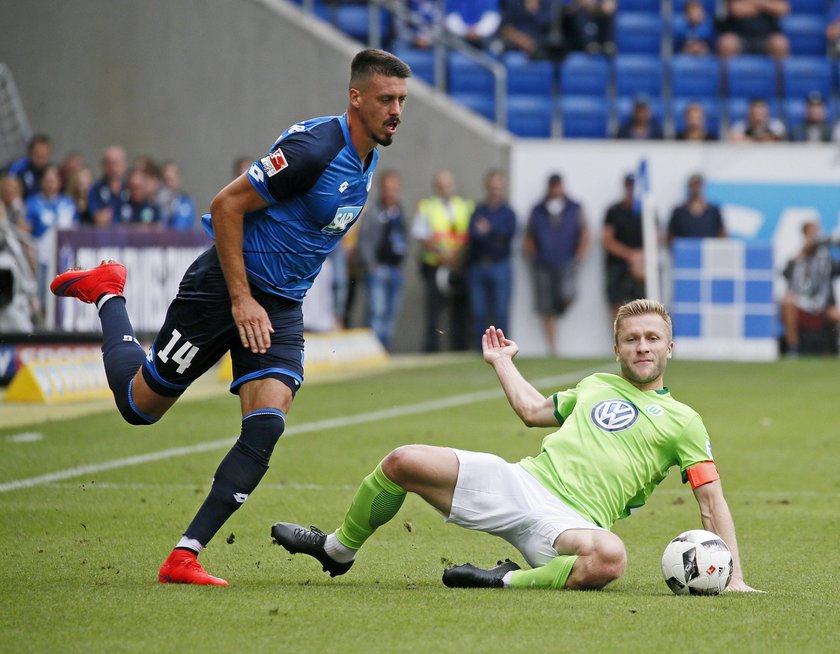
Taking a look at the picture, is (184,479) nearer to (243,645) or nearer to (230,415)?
(230,415)

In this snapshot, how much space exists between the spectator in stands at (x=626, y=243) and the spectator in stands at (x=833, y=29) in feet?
13.9

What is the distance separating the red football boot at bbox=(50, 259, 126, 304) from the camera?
6891 mm

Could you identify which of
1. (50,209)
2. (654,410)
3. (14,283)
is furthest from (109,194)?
(654,410)

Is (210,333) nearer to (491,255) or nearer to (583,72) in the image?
(491,255)

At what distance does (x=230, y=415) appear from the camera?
12.7 metres

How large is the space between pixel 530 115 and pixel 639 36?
6.78 ft

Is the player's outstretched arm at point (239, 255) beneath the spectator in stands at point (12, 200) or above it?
beneath

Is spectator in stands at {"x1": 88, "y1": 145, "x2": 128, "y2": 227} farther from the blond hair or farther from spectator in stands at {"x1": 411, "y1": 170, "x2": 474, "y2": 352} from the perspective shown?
the blond hair

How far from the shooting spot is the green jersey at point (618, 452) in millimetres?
5641

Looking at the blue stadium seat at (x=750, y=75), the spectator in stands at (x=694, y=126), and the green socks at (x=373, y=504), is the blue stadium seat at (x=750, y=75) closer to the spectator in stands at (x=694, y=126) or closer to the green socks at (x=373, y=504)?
the spectator in stands at (x=694, y=126)

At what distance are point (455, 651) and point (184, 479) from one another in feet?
15.7

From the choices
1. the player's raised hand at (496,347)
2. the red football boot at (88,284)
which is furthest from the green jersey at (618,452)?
the red football boot at (88,284)

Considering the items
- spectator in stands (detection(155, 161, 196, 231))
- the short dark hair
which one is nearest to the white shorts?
the short dark hair

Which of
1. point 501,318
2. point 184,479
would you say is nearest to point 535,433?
point 184,479
